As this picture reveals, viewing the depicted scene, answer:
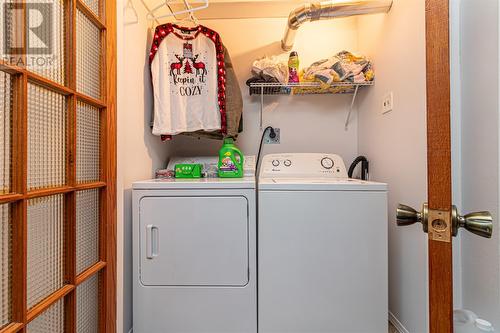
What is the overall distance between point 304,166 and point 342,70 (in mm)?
794

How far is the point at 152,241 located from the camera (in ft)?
4.49

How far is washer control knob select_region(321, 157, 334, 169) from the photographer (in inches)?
75.3

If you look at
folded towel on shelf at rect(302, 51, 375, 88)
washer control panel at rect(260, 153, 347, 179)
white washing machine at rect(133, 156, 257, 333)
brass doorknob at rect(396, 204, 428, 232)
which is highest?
folded towel on shelf at rect(302, 51, 375, 88)

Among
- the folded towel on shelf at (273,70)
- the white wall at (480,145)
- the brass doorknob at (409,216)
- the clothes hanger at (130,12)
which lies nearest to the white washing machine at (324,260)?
the white wall at (480,145)

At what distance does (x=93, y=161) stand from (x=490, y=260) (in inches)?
67.9

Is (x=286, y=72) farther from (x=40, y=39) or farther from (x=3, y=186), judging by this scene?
(x=3, y=186)

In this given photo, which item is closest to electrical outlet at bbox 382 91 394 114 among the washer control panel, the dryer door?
the washer control panel

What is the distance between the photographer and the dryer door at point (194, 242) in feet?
4.45

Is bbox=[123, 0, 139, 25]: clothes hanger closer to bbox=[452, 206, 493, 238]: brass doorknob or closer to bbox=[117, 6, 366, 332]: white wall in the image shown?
bbox=[117, 6, 366, 332]: white wall

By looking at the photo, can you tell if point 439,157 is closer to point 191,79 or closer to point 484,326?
point 484,326

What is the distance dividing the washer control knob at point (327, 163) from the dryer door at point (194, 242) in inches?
34.5

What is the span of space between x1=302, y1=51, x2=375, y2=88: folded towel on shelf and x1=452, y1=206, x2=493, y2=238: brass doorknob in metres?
1.47

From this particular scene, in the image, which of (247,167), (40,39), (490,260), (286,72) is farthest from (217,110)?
(490,260)

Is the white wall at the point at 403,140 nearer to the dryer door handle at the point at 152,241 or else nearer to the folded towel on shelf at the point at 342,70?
the folded towel on shelf at the point at 342,70
